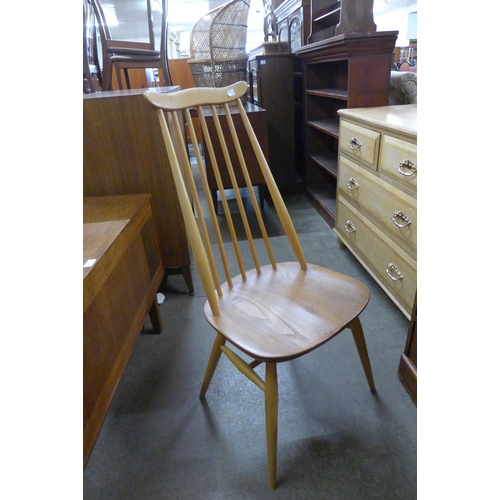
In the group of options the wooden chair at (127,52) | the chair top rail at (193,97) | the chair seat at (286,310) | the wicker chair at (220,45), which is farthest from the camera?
the wicker chair at (220,45)

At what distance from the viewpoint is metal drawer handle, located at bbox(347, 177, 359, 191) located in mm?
1739

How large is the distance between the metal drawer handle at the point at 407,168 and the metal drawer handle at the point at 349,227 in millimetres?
573

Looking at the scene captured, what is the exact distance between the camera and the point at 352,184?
70.3 inches

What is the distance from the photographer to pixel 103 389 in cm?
96

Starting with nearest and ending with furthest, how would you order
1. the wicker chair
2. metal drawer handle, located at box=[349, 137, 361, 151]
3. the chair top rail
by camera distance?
1. the chair top rail
2. metal drawer handle, located at box=[349, 137, 361, 151]
3. the wicker chair

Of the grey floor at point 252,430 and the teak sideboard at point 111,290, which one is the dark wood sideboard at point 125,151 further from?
the grey floor at point 252,430

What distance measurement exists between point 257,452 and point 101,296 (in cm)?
66

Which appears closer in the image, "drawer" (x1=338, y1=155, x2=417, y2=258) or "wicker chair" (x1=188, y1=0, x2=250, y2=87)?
"drawer" (x1=338, y1=155, x2=417, y2=258)

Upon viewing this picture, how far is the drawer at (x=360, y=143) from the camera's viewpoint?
1.51 meters

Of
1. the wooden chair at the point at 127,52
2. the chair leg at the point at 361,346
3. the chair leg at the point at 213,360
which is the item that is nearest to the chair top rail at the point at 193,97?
the chair leg at the point at 213,360

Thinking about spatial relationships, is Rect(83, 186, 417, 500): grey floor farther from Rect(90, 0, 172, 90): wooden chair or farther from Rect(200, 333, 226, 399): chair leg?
Rect(90, 0, 172, 90): wooden chair

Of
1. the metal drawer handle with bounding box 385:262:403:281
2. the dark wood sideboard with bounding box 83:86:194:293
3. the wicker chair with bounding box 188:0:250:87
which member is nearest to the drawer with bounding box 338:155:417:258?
the metal drawer handle with bounding box 385:262:403:281

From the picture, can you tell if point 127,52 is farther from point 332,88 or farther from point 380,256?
point 380,256
